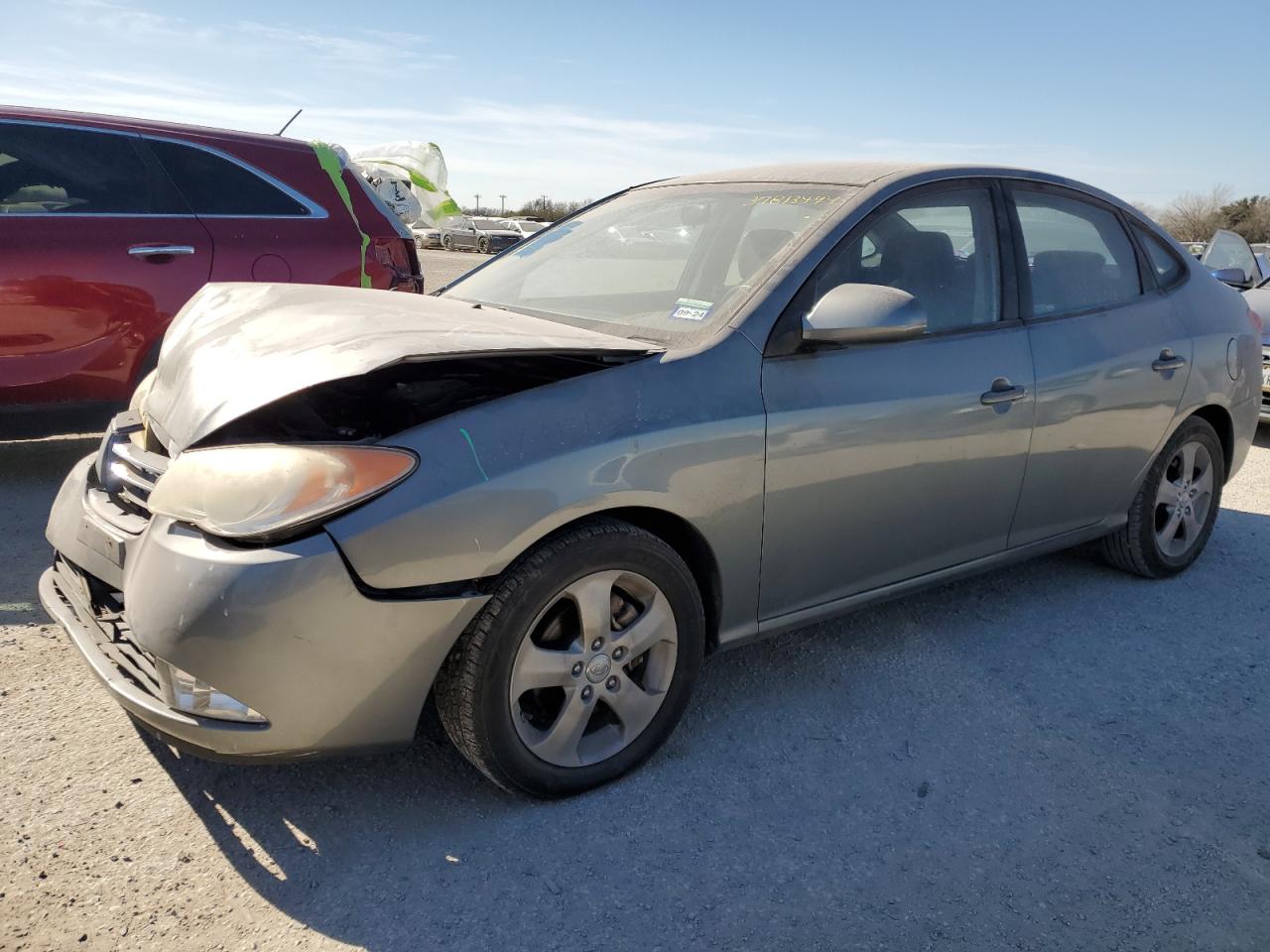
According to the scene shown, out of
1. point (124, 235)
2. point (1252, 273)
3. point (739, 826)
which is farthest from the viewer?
point (1252, 273)

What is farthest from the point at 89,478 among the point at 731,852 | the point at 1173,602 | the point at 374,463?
the point at 1173,602

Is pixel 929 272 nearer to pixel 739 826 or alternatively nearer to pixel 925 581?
pixel 925 581

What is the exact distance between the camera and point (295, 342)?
2.62 metres

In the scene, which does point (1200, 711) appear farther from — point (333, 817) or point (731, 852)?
point (333, 817)

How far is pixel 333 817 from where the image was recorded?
101 inches

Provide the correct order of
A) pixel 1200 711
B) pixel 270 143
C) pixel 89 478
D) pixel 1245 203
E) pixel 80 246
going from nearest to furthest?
1. pixel 89 478
2. pixel 1200 711
3. pixel 80 246
4. pixel 270 143
5. pixel 1245 203

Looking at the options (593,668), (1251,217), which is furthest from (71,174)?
(1251,217)

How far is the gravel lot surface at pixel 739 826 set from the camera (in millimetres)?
2246

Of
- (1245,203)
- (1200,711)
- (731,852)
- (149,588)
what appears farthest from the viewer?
(1245,203)

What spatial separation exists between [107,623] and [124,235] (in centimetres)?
292

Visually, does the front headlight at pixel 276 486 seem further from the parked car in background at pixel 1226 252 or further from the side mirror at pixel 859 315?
the parked car in background at pixel 1226 252

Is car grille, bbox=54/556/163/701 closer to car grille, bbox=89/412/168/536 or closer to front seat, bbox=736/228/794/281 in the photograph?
car grille, bbox=89/412/168/536

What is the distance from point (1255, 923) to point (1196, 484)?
2545 mm

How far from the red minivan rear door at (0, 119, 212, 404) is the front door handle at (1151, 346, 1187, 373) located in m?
4.19
